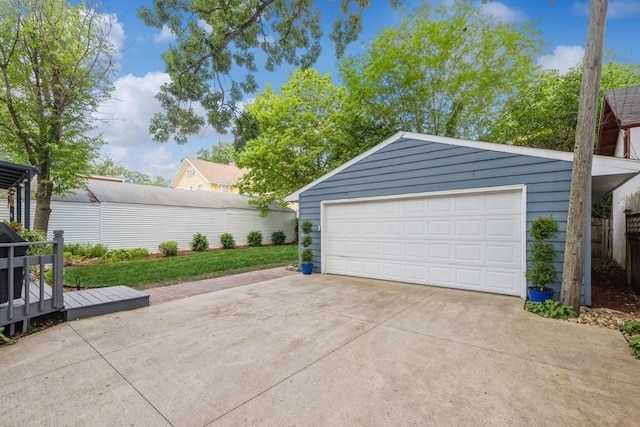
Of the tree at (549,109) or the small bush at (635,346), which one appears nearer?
the small bush at (635,346)

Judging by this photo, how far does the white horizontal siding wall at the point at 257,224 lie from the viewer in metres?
15.4

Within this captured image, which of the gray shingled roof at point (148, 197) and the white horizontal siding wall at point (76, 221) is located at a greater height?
the gray shingled roof at point (148, 197)

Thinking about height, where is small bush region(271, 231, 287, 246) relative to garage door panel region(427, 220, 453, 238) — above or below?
below

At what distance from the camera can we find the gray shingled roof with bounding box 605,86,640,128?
7.18 metres

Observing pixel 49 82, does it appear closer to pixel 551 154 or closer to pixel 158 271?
pixel 158 271

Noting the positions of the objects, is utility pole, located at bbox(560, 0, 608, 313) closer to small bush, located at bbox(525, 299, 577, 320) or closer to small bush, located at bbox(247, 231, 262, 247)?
small bush, located at bbox(525, 299, 577, 320)

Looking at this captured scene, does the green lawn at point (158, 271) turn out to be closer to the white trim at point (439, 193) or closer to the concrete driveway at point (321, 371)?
the concrete driveway at point (321, 371)

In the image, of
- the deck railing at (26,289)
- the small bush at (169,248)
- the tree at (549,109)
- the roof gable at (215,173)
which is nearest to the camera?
the deck railing at (26,289)

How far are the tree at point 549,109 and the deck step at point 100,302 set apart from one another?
13991mm

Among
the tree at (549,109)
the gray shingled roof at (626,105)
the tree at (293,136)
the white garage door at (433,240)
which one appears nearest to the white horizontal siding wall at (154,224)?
the tree at (293,136)

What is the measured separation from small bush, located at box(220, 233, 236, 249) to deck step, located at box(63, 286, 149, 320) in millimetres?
9591

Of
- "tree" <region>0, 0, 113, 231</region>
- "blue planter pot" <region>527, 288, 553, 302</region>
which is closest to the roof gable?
"tree" <region>0, 0, 113, 231</region>

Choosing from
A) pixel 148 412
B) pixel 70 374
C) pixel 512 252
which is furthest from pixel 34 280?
pixel 512 252

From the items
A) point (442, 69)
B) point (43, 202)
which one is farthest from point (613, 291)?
point (43, 202)
